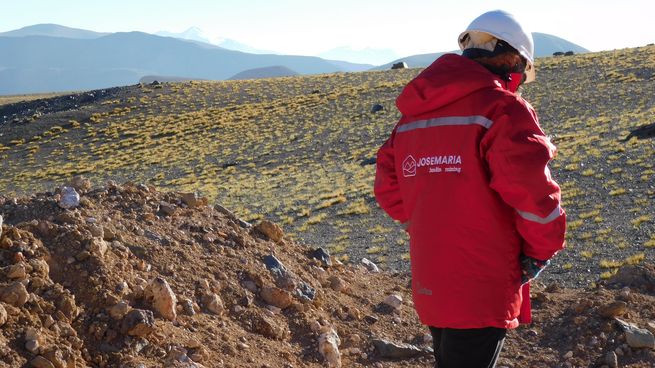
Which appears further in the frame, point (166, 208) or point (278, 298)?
point (166, 208)

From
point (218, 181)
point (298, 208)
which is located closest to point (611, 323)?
point (298, 208)

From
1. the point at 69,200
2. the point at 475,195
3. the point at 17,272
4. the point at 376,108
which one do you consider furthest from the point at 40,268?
the point at 376,108

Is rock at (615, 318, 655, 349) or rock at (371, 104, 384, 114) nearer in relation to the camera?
rock at (615, 318, 655, 349)

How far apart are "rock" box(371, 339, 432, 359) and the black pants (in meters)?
2.05

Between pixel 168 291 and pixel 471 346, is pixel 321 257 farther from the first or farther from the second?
pixel 471 346

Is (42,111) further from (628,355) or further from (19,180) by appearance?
(628,355)

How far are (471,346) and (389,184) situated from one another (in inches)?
32.5

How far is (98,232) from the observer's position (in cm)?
489

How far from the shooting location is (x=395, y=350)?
4.93m

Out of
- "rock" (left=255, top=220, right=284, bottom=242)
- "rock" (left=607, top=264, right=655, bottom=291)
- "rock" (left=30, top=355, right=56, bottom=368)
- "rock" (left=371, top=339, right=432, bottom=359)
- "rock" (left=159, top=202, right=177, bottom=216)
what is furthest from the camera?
"rock" (left=255, top=220, right=284, bottom=242)

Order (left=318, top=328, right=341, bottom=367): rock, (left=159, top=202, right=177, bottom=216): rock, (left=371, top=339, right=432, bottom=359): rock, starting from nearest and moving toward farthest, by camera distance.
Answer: (left=318, top=328, right=341, bottom=367): rock, (left=371, top=339, right=432, bottom=359): rock, (left=159, top=202, right=177, bottom=216): rock

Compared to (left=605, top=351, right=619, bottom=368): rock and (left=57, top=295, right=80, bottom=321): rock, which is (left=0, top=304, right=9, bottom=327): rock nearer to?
(left=57, top=295, right=80, bottom=321): rock

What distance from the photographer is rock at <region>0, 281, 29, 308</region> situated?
12.7 feet

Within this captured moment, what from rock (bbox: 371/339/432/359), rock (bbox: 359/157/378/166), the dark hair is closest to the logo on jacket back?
the dark hair
